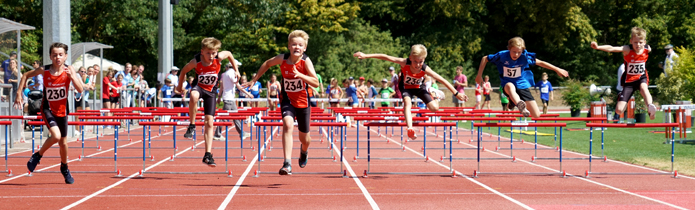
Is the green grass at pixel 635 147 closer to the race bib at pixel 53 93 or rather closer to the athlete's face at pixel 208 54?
the athlete's face at pixel 208 54

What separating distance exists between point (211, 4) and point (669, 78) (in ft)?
77.8

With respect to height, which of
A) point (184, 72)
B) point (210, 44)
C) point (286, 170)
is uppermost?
point (210, 44)

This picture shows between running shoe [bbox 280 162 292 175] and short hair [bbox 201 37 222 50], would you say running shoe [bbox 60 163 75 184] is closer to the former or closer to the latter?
short hair [bbox 201 37 222 50]

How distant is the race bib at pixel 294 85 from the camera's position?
8.29m

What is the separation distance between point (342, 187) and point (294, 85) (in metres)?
1.42

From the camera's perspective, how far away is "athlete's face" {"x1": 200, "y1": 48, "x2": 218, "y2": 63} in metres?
9.23

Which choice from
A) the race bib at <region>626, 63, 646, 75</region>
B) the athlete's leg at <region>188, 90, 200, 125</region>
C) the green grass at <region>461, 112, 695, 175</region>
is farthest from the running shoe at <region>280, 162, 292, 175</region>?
the green grass at <region>461, 112, 695, 175</region>

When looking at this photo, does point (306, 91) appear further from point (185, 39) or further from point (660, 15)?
point (660, 15)

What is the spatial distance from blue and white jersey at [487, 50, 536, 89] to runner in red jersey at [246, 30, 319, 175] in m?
3.04

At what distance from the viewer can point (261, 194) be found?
7949mm

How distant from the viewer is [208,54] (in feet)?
30.5

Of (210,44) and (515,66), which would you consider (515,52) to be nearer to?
(515,66)

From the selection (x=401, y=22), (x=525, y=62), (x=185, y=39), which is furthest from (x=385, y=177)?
(x=401, y=22)

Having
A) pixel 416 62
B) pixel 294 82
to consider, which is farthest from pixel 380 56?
pixel 294 82
